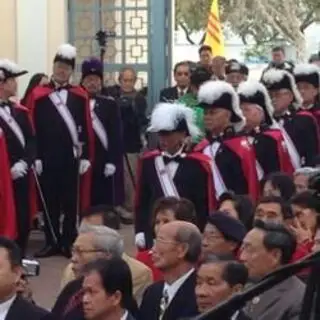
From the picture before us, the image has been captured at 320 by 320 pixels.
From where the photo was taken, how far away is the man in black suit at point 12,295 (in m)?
6.09

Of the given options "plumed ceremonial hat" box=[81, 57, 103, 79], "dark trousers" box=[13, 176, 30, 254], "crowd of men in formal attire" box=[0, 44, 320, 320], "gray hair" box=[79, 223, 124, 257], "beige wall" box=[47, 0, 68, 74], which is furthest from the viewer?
"beige wall" box=[47, 0, 68, 74]

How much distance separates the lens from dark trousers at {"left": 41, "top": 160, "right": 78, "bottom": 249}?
39.0 ft

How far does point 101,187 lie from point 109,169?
330mm

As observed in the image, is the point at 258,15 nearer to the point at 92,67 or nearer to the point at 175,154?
the point at 92,67

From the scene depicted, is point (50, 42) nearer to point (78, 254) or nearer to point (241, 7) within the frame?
point (78, 254)

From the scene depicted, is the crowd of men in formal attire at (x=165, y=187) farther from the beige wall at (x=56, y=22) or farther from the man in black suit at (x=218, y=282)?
the beige wall at (x=56, y=22)

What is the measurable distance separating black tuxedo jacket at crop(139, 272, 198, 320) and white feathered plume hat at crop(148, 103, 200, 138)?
242 cm

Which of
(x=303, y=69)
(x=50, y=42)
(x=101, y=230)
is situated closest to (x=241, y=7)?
(x=50, y=42)

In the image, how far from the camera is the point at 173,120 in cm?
862

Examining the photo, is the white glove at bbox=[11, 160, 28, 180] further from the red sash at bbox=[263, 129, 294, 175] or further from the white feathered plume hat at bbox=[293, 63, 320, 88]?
the white feathered plume hat at bbox=[293, 63, 320, 88]

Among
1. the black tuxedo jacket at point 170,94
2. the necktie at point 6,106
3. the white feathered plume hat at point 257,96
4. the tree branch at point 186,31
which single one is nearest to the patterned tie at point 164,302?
the white feathered plume hat at point 257,96

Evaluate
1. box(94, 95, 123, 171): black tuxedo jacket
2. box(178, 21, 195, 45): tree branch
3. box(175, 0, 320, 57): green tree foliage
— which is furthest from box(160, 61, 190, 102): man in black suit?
box(178, 21, 195, 45): tree branch

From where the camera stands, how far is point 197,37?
4534 centimetres

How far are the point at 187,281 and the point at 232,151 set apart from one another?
335 cm
